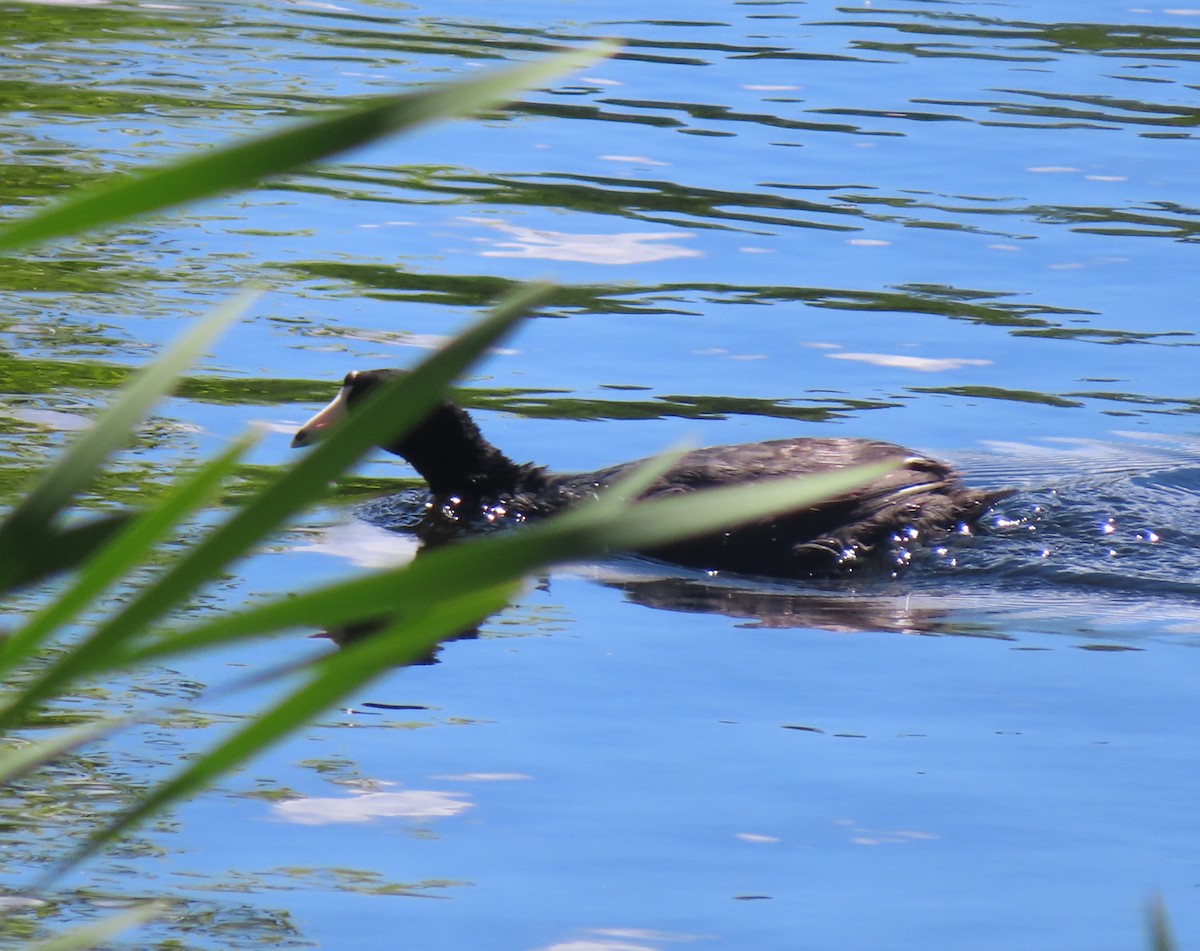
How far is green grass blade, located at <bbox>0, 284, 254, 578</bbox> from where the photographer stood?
38.8 inches

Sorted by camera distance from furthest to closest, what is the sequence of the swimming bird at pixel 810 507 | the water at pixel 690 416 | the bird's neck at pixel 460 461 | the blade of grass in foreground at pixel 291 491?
the bird's neck at pixel 460 461
the swimming bird at pixel 810 507
the water at pixel 690 416
the blade of grass in foreground at pixel 291 491

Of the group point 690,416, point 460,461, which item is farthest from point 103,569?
point 690,416

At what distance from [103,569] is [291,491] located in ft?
0.39

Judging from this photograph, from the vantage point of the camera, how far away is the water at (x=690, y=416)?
→ 4453mm

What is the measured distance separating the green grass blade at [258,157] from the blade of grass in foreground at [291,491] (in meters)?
0.11

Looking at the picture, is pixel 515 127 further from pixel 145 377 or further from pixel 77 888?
pixel 145 377

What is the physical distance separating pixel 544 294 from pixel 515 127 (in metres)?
15.2

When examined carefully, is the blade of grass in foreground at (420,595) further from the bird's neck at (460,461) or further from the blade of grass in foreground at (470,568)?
the bird's neck at (460,461)


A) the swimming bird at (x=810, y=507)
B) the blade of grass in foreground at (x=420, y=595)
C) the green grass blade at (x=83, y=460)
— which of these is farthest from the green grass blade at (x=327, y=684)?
the swimming bird at (x=810, y=507)

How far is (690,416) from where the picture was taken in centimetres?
923

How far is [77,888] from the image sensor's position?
4.18 m

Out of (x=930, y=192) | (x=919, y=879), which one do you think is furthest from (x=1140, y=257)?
(x=919, y=879)

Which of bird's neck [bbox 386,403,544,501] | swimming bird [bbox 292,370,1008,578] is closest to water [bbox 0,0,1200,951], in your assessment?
swimming bird [bbox 292,370,1008,578]

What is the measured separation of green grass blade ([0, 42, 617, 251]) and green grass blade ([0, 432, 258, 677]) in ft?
0.47
